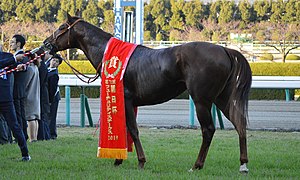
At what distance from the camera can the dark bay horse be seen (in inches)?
294

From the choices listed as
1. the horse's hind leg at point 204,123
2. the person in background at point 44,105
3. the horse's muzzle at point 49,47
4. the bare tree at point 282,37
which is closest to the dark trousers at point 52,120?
the person in background at point 44,105

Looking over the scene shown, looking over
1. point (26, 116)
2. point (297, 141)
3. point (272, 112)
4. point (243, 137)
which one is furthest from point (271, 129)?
point (243, 137)

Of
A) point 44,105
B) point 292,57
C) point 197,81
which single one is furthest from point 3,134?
point 292,57

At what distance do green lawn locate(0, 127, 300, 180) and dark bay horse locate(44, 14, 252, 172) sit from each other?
1.07 feet

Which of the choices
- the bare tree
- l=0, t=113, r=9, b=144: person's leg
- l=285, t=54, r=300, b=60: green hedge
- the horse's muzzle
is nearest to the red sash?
the horse's muzzle

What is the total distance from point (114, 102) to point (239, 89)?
63.5 inches

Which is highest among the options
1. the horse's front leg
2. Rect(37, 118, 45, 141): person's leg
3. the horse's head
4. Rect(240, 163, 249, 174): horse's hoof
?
the horse's head

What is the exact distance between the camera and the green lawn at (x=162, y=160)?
7.29 m

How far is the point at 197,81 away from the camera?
7.47 m

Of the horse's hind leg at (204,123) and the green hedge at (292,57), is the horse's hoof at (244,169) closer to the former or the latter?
the horse's hind leg at (204,123)

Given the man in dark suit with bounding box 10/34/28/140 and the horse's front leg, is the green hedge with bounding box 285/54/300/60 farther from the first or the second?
the horse's front leg

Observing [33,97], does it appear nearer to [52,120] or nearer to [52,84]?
[52,84]

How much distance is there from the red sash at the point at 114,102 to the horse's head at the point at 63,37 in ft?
2.07

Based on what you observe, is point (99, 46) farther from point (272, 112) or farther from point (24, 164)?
point (272, 112)
